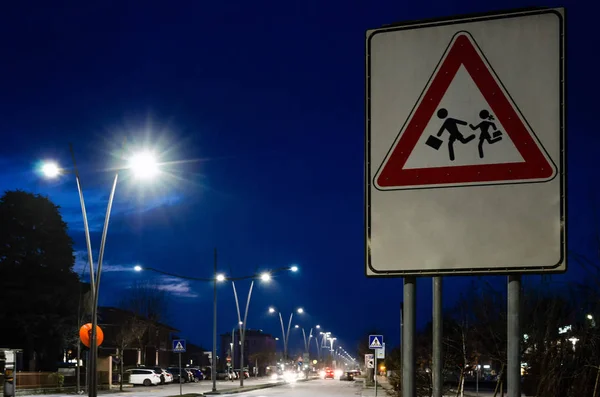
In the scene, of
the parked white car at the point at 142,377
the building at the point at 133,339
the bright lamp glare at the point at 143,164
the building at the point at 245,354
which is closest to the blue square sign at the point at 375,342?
the bright lamp glare at the point at 143,164

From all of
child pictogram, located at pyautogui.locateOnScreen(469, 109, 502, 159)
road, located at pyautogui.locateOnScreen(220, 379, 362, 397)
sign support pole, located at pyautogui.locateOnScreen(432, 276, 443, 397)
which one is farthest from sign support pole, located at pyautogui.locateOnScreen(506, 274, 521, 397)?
road, located at pyautogui.locateOnScreen(220, 379, 362, 397)

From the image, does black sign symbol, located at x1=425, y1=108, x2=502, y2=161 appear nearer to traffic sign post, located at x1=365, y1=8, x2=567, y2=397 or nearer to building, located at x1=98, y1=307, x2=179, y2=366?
traffic sign post, located at x1=365, y1=8, x2=567, y2=397

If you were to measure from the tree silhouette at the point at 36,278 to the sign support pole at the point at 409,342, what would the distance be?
6136cm

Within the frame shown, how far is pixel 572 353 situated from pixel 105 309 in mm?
100137

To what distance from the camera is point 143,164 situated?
2569cm

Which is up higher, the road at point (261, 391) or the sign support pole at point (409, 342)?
the sign support pole at point (409, 342)

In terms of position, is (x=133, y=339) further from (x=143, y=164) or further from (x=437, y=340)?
(x=437, y=340)

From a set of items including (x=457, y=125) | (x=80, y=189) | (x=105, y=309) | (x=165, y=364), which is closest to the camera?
(x=457, y=125)

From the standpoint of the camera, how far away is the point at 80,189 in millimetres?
26438

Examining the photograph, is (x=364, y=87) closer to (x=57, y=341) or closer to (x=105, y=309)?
(x=57, y=341)

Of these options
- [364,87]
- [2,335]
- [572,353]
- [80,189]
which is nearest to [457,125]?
[364,87]

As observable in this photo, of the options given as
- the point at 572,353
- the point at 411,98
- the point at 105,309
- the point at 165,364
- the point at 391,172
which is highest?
the point at 411,98

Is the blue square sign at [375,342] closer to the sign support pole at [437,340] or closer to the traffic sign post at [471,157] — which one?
the sign support pole at [437,340]

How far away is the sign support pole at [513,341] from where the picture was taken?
9.14 ft
